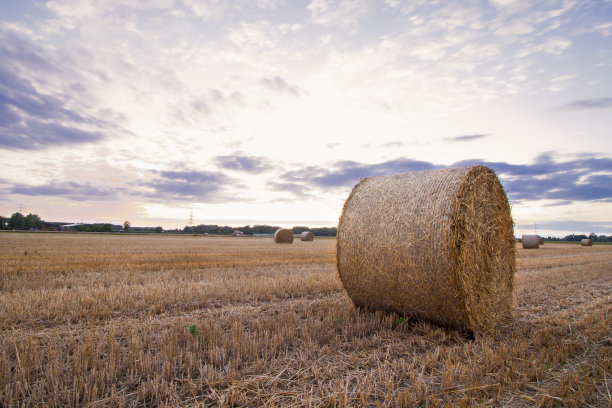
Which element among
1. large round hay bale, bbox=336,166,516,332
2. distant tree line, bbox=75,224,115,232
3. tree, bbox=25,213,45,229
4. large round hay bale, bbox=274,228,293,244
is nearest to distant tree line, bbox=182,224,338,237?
distant tree line, bbox=75,224,115,232

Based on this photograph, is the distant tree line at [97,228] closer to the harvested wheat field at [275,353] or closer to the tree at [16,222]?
the tree at [16,222]

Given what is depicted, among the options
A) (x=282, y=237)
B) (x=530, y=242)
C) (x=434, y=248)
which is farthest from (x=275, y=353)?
(x=530, y=242)

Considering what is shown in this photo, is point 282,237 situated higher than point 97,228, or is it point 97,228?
point 97,228

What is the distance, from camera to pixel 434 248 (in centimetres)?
485

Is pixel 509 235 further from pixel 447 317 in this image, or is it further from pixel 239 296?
pixel 239 296

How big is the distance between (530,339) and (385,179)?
10.2ft

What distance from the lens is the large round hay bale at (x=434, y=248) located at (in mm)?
4824

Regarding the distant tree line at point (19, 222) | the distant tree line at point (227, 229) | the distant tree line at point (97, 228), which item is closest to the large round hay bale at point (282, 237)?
the distant tree line at point (227, 229)

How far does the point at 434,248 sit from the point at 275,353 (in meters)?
2.45

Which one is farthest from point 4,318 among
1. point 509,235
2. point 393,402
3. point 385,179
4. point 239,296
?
point 509,235

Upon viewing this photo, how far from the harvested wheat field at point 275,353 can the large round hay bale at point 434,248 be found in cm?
35

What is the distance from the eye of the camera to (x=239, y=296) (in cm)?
674

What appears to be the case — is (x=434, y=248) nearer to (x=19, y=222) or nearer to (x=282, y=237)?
(x=282, y=237)

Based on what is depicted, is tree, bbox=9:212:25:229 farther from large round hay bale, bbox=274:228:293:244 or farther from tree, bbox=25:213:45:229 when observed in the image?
large round hay bale, bbox=274:228:293:244
